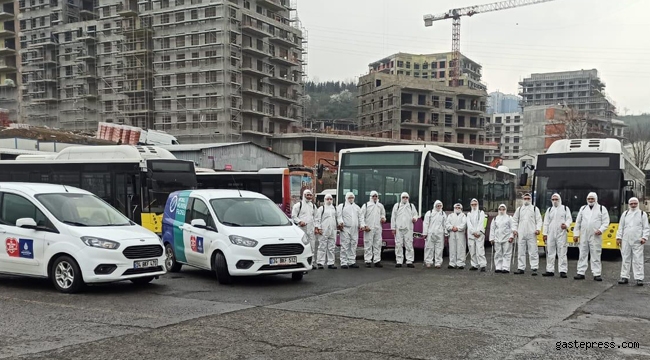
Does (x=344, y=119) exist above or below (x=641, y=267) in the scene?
above

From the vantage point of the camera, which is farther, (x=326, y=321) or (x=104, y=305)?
(x=104, y=305)

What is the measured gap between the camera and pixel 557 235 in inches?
503

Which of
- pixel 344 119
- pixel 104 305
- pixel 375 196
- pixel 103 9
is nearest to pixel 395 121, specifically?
pixel 344 119

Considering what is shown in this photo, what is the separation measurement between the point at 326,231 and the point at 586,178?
8012 mm

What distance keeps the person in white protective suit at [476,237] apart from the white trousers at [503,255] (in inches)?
15.5

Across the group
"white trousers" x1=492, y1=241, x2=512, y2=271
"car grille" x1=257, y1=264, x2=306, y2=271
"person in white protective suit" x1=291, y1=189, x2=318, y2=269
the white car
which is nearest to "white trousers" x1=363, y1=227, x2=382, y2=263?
"person in white protective suit" x1=291, y1=189, x2=318, y2=269

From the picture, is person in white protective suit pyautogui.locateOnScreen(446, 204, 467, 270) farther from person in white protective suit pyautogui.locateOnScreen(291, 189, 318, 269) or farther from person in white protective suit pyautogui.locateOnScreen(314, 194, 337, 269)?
person in white protective suit pyautogui.locateOnScreen(291, 189, 318, 269)

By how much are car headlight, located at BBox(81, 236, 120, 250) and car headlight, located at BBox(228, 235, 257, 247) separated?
2022 mm

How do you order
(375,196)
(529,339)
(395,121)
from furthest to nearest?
(395,121) → (375,196) → (529,339)

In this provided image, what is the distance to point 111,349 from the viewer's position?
6.02m

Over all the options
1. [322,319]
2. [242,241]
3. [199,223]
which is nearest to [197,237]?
[199,223]

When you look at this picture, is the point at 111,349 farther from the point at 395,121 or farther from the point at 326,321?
the point at 395,121

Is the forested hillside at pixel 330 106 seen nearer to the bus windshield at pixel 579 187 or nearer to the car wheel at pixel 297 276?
the bus windshield at pixel 579 187

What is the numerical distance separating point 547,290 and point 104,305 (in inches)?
304
